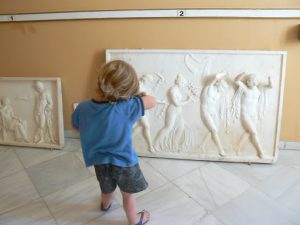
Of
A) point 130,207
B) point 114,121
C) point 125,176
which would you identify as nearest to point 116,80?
point 114,121

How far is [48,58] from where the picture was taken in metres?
1.96

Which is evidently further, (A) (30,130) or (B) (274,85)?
(A) (30,130)

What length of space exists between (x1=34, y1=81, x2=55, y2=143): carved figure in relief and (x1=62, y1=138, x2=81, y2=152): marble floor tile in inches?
4.3

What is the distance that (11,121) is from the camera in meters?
2.04

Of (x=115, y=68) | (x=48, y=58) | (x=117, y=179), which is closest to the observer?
(x=115, y=68)

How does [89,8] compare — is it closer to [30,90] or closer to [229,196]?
[30,90]

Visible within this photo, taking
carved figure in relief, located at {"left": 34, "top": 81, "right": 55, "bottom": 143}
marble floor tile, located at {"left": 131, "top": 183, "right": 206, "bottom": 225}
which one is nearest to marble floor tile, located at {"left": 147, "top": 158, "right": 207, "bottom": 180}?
marble floor tile, located at {"left": 131, "top": 183, "right": 206, "bottom": 225}

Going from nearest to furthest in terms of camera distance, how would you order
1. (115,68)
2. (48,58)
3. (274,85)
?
1. (115,68)
2. (274,85)
3. (48,58)

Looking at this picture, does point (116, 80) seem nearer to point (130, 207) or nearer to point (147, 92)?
→ point (130, 207)

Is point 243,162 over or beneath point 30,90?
beneath

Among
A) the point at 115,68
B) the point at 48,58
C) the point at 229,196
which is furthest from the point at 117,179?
the point at 48,58

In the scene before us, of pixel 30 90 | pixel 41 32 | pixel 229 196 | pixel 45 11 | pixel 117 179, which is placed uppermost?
pixel 45 11

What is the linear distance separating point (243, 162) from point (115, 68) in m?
1.17

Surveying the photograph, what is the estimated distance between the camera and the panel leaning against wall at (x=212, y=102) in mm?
1671
